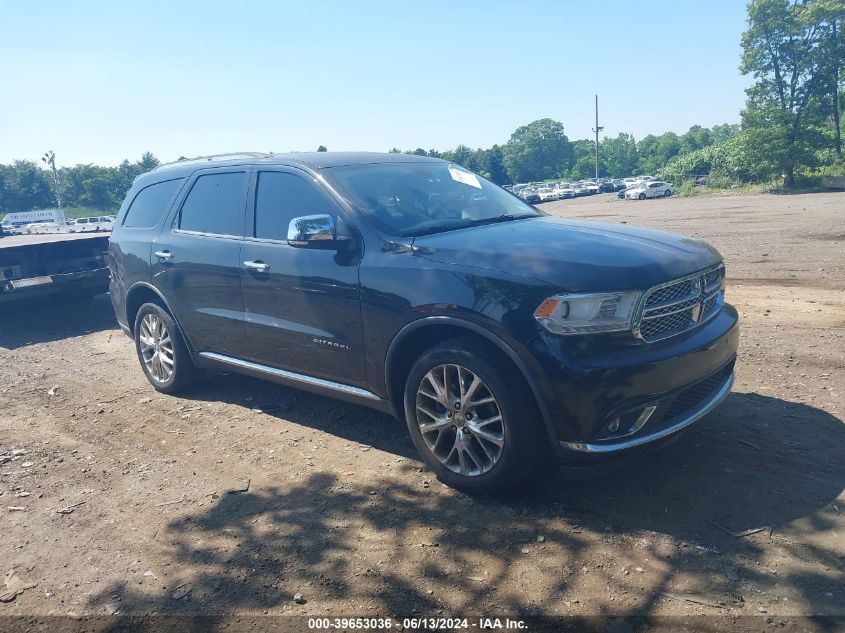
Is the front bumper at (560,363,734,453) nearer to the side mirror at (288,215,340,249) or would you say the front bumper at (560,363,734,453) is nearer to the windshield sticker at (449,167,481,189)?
the side mirror at (288,215,340,249)

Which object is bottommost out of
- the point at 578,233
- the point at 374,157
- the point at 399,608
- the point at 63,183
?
the point at 399,608

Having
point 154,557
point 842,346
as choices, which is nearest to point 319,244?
point 154,557

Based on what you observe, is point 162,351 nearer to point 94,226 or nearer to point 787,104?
point 94,226

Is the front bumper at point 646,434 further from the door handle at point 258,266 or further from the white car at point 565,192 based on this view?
A: the white car at point 565,192

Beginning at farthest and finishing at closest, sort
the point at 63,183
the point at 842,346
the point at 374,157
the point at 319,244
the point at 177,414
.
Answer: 1. the point at 63,183
2. the point at 842,346
3. the point at 177,414
4. the point at 374,157
5. the point at 319,244

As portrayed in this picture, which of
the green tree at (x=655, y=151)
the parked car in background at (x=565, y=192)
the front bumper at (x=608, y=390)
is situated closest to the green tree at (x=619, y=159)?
the green tree at (x=655, y=151)

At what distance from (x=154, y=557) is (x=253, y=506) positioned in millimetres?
627

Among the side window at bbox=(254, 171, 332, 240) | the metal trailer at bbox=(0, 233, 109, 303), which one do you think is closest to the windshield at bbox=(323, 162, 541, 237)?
the side window at bbox=(254, 171, 332, 240)

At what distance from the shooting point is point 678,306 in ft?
12.0

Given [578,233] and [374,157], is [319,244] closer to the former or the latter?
[374,157]

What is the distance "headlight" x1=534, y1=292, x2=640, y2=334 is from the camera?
11.0 ft

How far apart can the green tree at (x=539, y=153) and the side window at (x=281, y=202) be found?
141333 millimetres

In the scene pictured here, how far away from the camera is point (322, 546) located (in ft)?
11.3

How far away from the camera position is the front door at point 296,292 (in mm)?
4309
